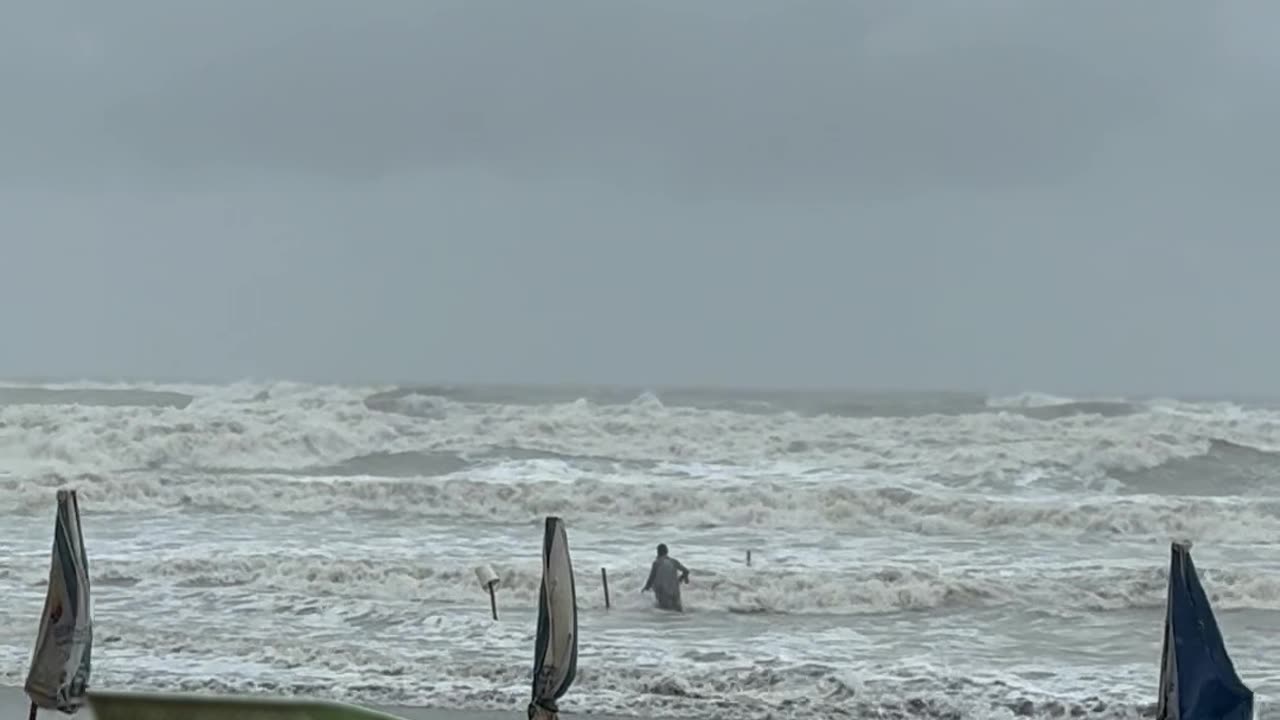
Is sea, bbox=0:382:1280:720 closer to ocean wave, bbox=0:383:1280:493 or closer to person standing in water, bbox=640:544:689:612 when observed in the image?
ocean wave, bbox=0:383:1280:493

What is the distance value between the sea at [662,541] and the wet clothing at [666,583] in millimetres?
285

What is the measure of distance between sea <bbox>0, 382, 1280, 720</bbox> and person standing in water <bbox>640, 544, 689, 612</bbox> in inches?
10.7

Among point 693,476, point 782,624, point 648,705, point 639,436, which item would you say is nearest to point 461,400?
point 639,436

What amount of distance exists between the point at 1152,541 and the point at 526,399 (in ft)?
89.1

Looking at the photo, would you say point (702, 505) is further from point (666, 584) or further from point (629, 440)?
point (629, 440)

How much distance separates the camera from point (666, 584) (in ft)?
43.3

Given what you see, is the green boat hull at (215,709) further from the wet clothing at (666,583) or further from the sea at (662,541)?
the wet clothing at (666,583)

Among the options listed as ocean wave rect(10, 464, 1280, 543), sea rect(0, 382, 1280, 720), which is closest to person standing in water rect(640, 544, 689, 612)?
sea rect(0, 382, 1280, 720)

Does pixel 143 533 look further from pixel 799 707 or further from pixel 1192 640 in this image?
pixel 1192 640

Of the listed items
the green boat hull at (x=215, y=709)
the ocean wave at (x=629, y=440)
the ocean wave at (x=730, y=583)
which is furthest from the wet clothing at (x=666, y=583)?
the ocean wave at (x=629, y=440)

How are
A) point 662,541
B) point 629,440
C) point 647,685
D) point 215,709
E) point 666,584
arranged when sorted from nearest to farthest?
point 215,709, point 647,685, point 666,584, point 662,541, point 629,440

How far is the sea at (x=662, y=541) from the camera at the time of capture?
9.98m

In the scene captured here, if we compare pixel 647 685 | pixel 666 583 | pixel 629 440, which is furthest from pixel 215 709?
pixel 629 440

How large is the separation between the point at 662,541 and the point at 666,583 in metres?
5.02
